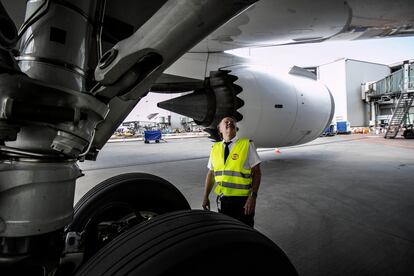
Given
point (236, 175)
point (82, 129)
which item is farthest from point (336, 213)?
point (82, 129)

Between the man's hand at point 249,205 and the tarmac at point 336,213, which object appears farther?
the man's hand at point 249,205

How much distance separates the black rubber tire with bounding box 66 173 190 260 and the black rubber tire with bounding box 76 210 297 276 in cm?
58

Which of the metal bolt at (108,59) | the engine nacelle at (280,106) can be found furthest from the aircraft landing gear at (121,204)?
the engine nacelle at (280,106)

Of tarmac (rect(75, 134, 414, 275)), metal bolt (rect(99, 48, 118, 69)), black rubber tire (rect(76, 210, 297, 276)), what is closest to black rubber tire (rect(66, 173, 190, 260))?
black rubber tire (rect(76, 210, 297, 276))

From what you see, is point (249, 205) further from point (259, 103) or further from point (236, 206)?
point (259, 103)

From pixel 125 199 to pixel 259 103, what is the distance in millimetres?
2666

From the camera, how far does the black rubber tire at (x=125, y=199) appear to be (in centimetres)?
137

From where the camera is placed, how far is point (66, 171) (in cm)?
90

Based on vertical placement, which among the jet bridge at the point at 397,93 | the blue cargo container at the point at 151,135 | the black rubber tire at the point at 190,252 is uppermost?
the jet bridge at the point at 397,93

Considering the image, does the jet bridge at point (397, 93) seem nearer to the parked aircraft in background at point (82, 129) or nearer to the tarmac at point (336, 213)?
the tarmac at point (336, 213)

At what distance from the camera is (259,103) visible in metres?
3.69

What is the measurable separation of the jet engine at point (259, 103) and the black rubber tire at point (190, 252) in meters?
2.78

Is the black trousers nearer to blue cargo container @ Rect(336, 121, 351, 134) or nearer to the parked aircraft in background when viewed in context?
the parked aircraft in background

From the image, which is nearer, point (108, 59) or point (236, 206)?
point (108, 59)
